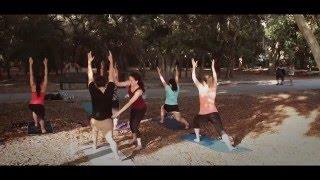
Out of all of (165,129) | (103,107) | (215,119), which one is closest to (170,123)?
(165,129)

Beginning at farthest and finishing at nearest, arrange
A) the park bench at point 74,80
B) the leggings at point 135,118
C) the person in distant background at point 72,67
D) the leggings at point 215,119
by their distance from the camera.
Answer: the person in distant background at point 72,67 → the park bench at point 74,80 → the leggings at point 215,119 → the leggings at point 135,118

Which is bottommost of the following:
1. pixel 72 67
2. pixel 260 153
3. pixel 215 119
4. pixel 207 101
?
pixel 260 153

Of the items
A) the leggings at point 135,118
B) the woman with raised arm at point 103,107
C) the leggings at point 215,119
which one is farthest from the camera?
the leggings at point 215,119

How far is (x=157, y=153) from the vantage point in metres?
8.64

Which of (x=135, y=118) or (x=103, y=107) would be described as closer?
(x=103, y=107)

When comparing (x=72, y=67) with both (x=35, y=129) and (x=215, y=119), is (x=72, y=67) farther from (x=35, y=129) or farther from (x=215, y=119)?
(x=215, y=119)

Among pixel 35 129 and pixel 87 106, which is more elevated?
pixel 87 106

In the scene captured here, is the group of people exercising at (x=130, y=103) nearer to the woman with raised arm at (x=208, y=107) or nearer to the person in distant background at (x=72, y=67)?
the woman with raised arm at (x=208, y=107)

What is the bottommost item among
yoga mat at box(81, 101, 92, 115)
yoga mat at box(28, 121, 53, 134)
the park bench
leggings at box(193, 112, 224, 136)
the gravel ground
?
the gravel ground

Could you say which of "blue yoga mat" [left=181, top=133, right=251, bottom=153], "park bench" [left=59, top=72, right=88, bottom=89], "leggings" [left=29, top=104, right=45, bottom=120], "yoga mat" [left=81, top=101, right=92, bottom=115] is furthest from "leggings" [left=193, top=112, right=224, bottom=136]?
"park bench" [left=59, top=72, right=88, bottom=89]

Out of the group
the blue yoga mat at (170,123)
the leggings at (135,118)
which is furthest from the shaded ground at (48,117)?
the leggings at (135,118)

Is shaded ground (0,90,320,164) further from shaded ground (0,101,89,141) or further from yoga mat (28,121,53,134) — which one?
yoga mat (28,121,53,134)

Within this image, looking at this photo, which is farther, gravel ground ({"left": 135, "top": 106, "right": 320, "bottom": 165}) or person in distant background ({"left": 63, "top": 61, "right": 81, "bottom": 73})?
person in distant background ({"left": 63, "top": 61, "right": 81, "bottom": 73})
